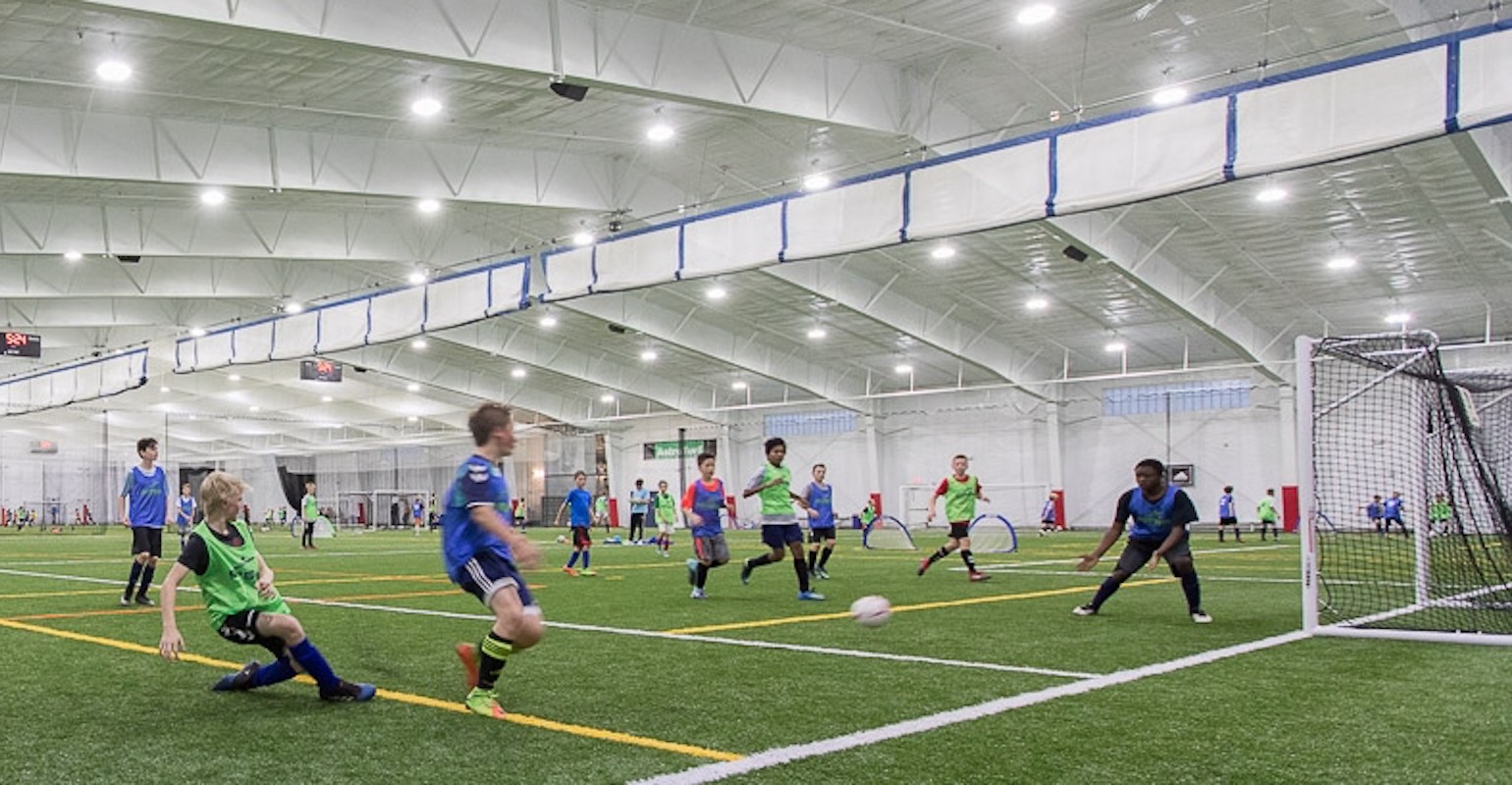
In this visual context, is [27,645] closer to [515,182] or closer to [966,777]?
[966,777]

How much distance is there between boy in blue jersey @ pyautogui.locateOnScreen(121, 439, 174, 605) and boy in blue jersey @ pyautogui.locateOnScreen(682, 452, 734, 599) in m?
6.39

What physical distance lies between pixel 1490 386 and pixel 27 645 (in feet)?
55.4

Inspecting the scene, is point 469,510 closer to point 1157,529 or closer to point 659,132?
point 1157,529

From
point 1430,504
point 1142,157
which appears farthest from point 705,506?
point 1430,504

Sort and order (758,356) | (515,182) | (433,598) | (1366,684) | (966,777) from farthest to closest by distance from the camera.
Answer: (758,356), (515,182), (433,598), (1366,684), (966,777)

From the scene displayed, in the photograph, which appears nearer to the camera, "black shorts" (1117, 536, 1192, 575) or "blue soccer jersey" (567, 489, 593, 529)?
"black shorts" (1117, 536, 1192, 575)

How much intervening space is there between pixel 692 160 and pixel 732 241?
23.7ft

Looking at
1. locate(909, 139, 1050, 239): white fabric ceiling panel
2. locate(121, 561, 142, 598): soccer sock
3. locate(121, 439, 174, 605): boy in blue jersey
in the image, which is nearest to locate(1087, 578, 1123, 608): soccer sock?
locate(909, 139, 1050, 239): white fabric ceiling panel

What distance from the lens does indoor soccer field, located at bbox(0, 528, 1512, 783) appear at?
18.2 feet

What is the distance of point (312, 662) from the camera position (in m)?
7.04

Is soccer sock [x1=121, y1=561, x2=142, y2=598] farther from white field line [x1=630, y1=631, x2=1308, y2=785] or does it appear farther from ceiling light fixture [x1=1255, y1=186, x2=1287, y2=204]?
ceiling light fixture [x1=1255, y1=186, x2=1287, y2=204]

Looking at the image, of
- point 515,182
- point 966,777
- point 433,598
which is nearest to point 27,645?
point 433,598

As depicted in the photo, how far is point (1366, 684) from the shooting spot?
782 cm

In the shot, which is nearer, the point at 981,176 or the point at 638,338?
the point at 981,176
